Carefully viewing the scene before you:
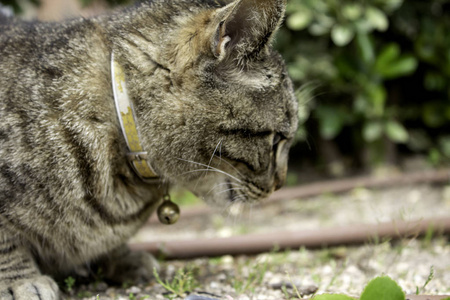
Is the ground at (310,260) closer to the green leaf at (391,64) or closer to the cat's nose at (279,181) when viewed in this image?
the cat's nose at (279,181)

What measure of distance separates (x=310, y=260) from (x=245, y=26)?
130 cm

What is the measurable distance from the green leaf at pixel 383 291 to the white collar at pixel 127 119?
2.80 ft

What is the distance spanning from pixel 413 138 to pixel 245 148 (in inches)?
116

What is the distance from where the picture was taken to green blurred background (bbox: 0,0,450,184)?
3.35 meters

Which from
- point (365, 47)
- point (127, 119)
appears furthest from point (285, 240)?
point (365, 47)

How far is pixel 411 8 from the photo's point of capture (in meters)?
3.61

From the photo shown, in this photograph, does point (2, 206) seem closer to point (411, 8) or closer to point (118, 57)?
point (118, 57)

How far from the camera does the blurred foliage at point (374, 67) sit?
3.35 m

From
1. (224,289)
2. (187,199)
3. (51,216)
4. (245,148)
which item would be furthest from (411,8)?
(51,216)

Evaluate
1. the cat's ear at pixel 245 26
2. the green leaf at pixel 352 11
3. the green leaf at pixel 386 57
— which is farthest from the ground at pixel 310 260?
the green leaf at pixel 352 11

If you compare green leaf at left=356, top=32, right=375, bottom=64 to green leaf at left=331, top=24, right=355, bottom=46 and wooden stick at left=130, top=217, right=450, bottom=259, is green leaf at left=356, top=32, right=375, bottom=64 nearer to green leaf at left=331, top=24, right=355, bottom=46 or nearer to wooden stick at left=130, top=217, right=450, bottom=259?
green leaf at left=331, top=24, right=355, bottom=46

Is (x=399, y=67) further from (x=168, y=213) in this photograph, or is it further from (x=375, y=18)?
(x=168, y=213)

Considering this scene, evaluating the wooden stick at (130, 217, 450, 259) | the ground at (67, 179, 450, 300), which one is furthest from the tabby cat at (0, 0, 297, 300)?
the wooden stick at (130, 217, 450, 259)

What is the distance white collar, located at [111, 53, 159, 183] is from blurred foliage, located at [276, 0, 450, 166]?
6.35ft
